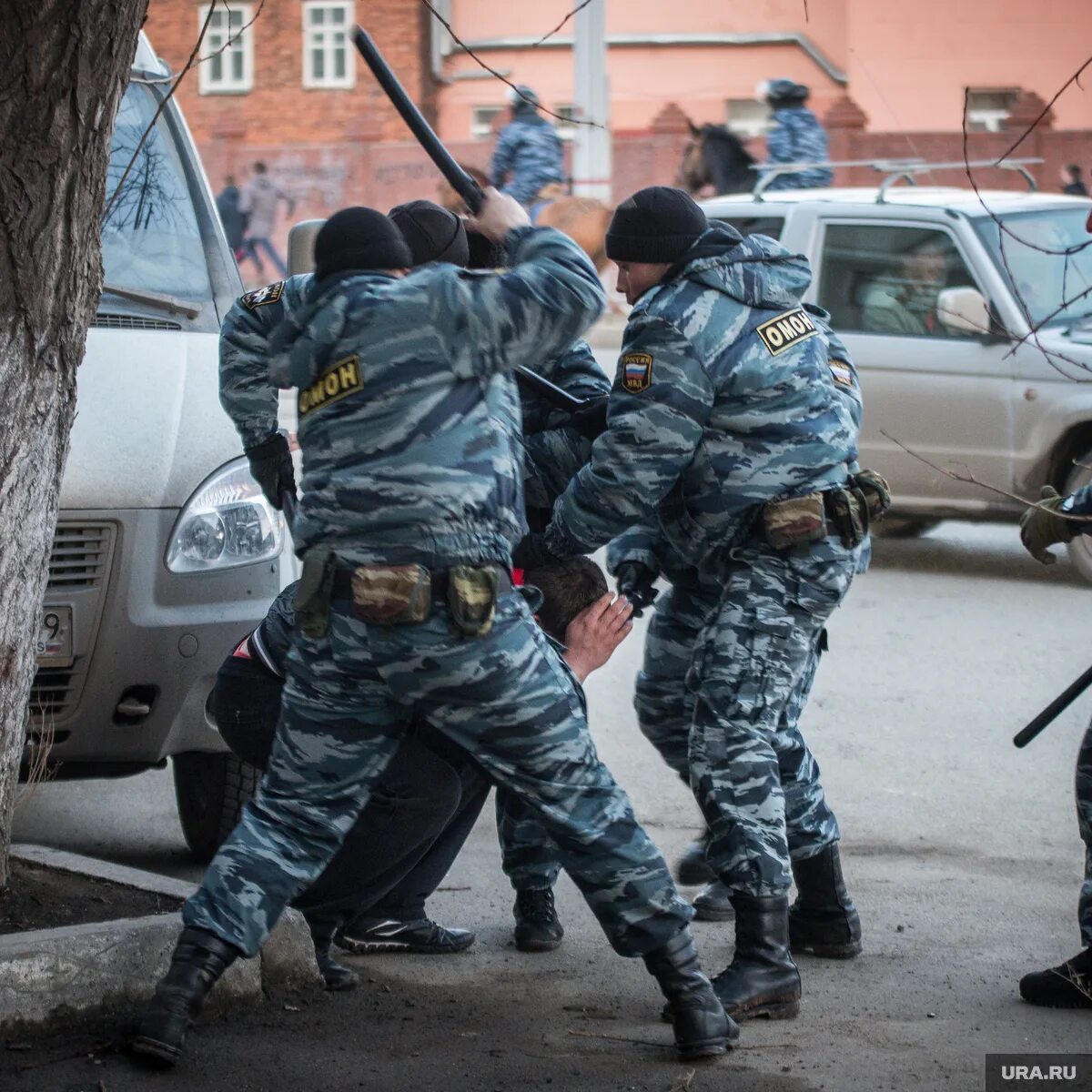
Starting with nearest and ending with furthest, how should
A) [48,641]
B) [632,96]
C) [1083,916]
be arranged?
[1083,916]
[48,641]
[632,96]

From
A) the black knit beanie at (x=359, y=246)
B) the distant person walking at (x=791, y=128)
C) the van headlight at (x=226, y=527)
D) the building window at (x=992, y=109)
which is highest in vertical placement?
the building window at (x=992, y=109)

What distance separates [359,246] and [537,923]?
1.78 metres

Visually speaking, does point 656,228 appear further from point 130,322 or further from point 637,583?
point 130,322

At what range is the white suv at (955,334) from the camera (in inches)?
344

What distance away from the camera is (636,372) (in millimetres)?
3793

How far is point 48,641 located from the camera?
14.2ft

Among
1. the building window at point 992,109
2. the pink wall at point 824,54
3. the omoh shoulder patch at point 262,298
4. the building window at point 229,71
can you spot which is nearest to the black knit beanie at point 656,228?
the omoh shoulder patch at point 262,298

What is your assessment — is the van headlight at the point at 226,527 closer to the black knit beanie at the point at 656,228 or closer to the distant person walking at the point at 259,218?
the black knit beanie at the point at 656,228

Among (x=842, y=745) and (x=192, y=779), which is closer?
(x=192, y=779)

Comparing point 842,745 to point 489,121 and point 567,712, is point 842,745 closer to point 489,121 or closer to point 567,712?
point 567,712

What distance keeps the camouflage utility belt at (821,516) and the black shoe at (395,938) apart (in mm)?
1238

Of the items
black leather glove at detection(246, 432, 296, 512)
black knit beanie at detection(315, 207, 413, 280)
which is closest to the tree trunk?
black leather glove at detection(246, 432, 296, 512)

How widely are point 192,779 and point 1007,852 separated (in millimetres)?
2346

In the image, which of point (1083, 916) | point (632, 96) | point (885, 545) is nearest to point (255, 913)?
point (1083, 916)
